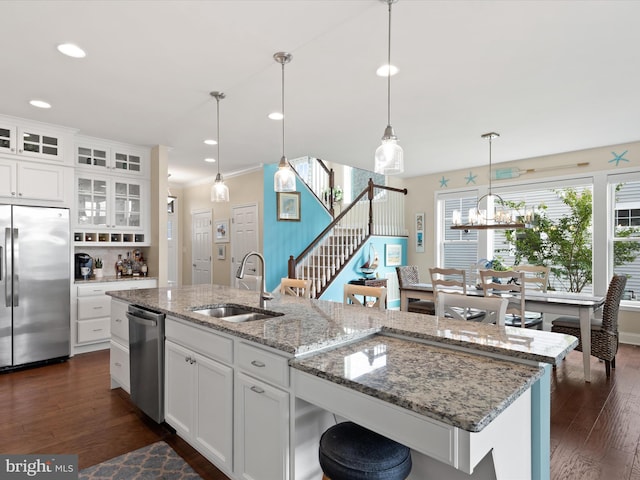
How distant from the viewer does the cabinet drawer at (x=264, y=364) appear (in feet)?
5.22

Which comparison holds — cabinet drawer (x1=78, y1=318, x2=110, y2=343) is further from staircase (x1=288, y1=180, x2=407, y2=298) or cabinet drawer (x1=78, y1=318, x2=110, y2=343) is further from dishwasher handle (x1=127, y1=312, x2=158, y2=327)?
staircase (x1=288, y1=180, x2=407, y2=298)

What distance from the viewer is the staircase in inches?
249

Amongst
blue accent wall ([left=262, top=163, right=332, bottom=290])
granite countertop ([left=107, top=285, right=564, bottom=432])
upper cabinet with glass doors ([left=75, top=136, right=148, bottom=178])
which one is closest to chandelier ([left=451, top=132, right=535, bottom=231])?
blue accent wall ([left=262, top=163, right=332, bottom=290])

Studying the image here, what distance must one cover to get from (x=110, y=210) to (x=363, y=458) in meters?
4.70

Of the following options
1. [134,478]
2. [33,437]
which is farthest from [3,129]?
[134,478]

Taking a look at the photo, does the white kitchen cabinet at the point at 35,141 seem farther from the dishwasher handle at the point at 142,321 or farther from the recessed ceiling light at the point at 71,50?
the dishwasher handle at the point at 142,321

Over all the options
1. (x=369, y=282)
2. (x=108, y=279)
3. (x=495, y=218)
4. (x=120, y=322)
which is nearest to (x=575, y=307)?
(x=495, y=218)

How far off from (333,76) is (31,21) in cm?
198

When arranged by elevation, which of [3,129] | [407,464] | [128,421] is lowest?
[128,421]

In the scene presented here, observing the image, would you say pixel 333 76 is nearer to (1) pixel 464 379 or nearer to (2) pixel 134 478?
(1) pixel 464 379

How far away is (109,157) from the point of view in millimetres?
4859

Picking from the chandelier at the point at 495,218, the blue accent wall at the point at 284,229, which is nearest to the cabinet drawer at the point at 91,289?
the blue accent wall at the point at 284,229

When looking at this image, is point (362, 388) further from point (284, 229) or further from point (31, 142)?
point (284, 229)

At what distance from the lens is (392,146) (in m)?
2.09
